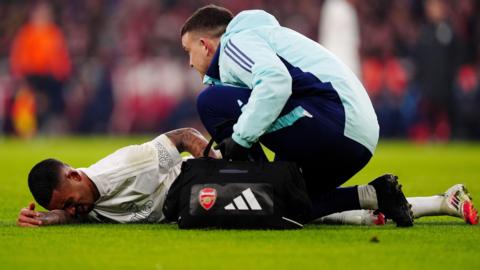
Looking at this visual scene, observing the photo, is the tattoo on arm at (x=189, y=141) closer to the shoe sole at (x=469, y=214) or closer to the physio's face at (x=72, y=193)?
the physio's face at (x=72, y=193)

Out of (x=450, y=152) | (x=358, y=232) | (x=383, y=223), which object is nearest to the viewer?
(x=358, y=232)

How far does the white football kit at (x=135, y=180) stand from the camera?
719 cm

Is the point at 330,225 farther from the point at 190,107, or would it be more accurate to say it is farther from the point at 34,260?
the point at 190,107

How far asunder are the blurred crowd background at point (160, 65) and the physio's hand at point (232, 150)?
14.0 meters

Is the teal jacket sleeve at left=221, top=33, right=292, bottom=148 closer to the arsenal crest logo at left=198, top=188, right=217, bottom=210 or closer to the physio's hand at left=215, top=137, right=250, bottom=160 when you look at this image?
the physio's hand at left=215, top=137, right=250, bottom=160

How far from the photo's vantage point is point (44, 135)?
2434cm

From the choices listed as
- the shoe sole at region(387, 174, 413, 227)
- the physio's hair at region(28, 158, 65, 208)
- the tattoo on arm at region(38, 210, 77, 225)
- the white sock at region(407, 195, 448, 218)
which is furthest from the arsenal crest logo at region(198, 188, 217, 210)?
the white sock at region(407, 195, 448, 218)

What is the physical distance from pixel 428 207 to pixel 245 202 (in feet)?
4.51

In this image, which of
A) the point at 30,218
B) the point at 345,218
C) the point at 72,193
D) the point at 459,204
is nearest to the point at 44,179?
the point at 72,193

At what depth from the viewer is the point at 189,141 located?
768 cm

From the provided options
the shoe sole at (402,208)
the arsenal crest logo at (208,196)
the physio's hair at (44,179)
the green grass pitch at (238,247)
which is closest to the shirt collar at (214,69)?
the arsenal crest logo at (208,196)

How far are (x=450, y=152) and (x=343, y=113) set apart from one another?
1181 centimetres

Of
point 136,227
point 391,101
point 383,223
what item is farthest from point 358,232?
point 391,101

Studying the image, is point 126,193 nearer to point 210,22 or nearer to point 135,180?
point 135,180
